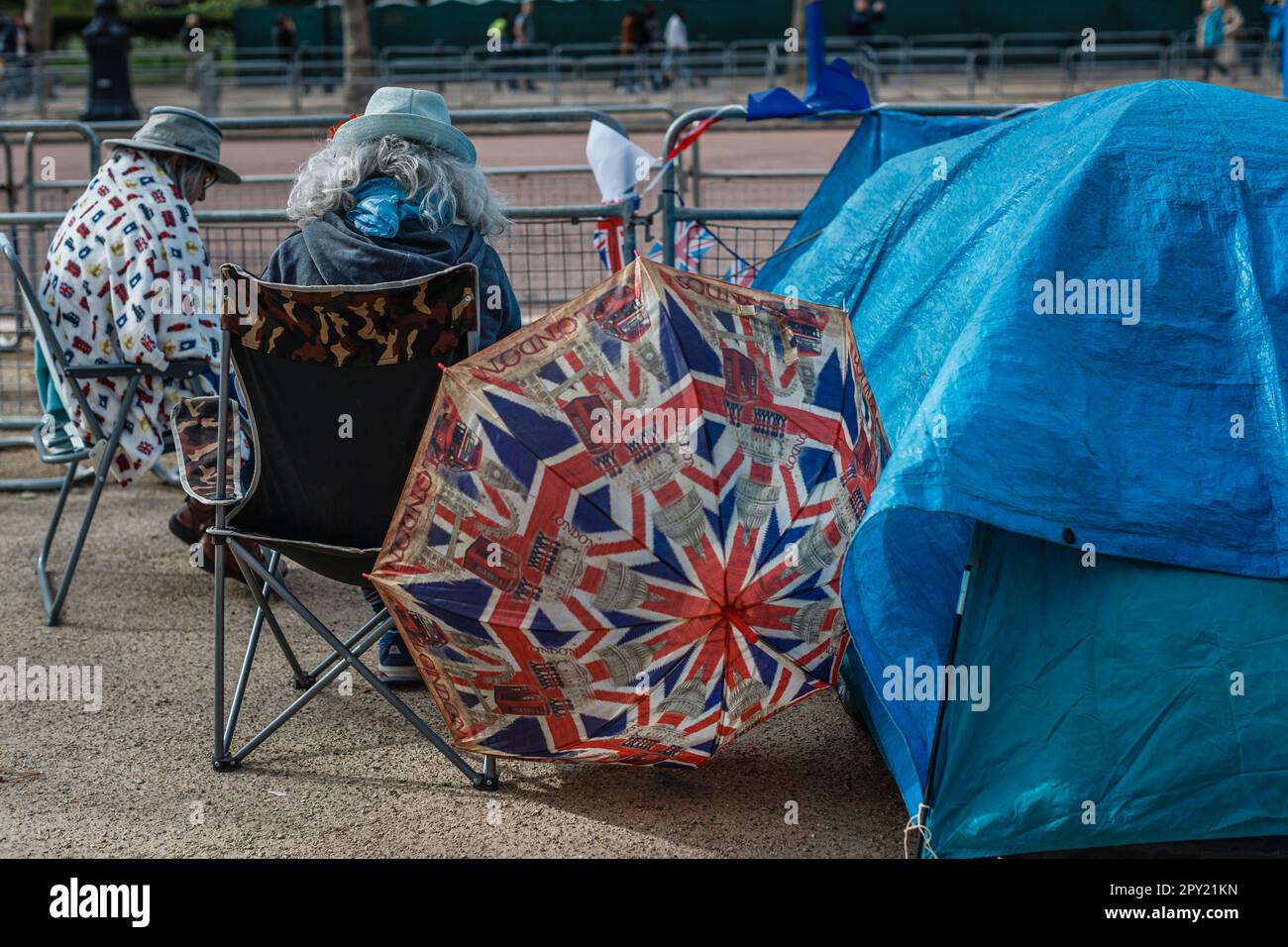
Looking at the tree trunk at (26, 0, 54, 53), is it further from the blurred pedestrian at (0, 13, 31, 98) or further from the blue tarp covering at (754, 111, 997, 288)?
the blue tarp covering at (754, 111, 997, 288)

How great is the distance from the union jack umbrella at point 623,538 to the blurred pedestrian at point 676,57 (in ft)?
68.9

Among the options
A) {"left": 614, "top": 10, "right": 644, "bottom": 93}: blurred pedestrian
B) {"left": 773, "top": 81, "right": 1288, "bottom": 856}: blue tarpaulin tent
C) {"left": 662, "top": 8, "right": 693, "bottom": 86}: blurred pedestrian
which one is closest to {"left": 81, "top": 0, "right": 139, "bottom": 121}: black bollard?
{"left": 614, "top": 10, "right": 644, "bottom": 93}: blurred pedestrian

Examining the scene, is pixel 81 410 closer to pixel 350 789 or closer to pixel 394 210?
pixel 394 210

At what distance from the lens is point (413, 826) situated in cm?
346

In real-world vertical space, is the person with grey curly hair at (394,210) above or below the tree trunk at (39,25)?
below

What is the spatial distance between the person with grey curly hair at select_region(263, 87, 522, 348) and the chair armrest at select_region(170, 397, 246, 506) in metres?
0.49

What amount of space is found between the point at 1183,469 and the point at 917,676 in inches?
30.6

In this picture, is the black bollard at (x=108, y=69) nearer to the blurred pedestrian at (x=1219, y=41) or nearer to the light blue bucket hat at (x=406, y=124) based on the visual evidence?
the blurred pedestrian at (x=1219, y=41)

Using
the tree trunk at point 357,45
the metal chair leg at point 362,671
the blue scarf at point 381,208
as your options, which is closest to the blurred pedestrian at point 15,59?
the tree trunk at point 357,45

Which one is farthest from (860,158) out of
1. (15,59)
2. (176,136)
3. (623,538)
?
(15,59)

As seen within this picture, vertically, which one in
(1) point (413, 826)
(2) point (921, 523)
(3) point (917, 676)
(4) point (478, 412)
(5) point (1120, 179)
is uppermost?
(5) point (1120, 179)

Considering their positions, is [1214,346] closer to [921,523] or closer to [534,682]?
[921,523]

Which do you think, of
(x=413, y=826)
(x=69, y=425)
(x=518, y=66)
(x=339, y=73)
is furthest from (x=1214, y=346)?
(x=339, y=73)

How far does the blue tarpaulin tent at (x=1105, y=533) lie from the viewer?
122 inches
